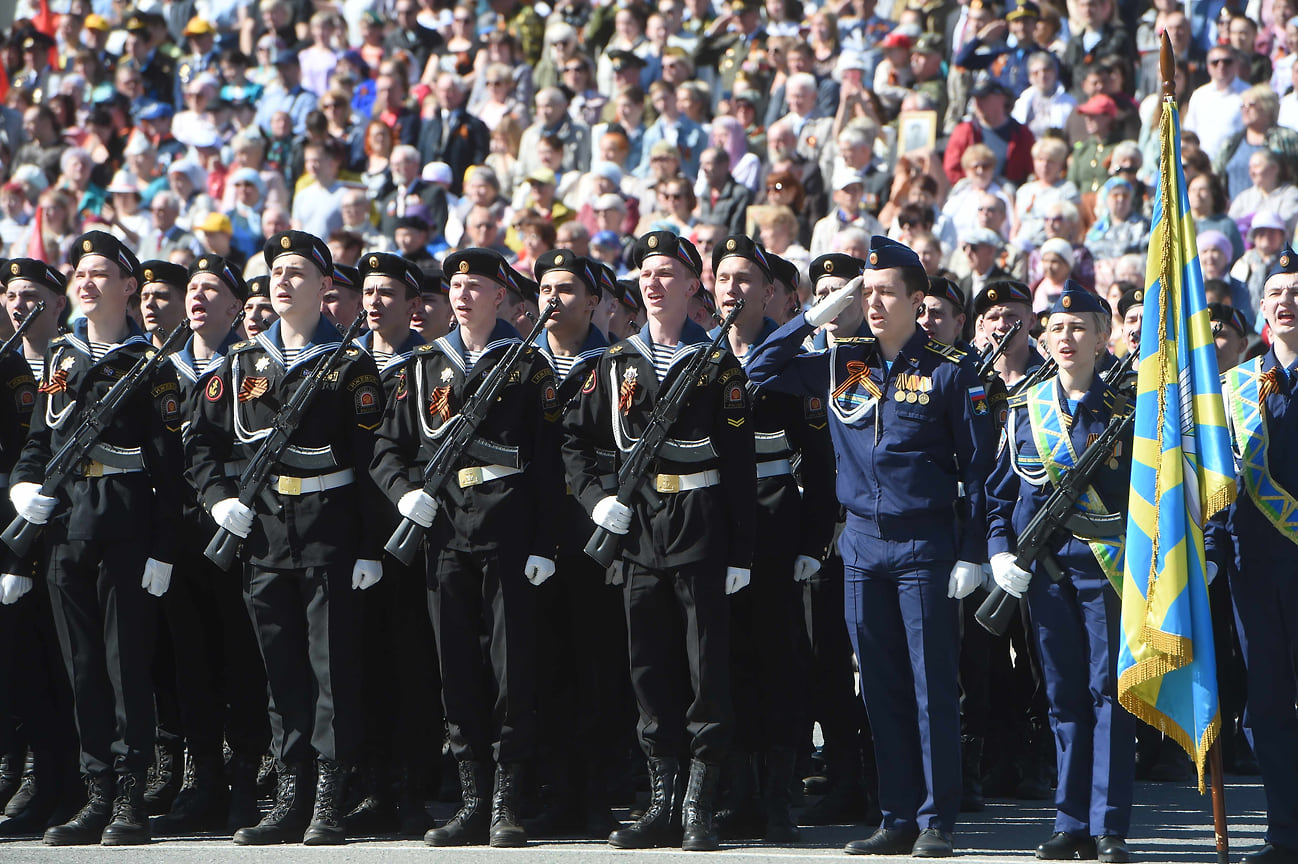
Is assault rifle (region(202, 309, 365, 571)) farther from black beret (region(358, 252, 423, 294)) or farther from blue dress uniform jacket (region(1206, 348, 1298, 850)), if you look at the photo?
blue dress uniform jacket (region(1206, 348, 1298, 850))

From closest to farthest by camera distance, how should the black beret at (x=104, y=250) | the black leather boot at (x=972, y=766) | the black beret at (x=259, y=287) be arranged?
the black beret at (x=104, y=250), the black leather boot at (x=972, y=766), the black beret at (x=259, y=287)

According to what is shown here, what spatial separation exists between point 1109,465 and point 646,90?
31.9 ft

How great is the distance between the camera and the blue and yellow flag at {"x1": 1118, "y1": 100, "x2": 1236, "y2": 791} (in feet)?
19.8

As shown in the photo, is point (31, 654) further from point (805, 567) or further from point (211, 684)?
point (805, 567)

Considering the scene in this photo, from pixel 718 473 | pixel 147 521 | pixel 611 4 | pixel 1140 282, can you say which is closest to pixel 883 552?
pixel 718 473

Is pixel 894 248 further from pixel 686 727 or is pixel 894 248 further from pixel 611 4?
pixel 611 4

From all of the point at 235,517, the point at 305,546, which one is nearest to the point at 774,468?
the point at 305,546

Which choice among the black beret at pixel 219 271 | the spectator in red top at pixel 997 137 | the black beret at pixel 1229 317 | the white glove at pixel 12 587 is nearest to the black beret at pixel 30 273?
the black beret at pixel 219 271

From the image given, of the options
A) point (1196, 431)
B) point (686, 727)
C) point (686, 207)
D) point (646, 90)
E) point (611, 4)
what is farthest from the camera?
point (611, 4)

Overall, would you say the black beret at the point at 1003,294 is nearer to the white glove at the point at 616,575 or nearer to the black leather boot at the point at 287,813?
the white glove at the point at 616,575

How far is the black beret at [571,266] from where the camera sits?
24.6 ft

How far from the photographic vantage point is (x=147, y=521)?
23.2 ft

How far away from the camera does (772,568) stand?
6.91 meters

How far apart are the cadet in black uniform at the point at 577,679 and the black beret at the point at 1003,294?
2146mm
